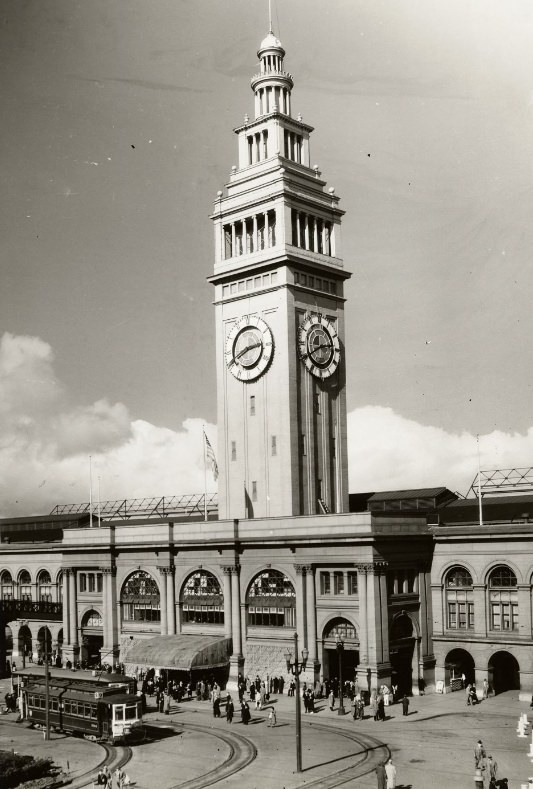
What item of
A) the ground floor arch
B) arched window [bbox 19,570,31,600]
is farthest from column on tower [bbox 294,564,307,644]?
arched window [bbox 19,570,31,600]

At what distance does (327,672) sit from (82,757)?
2287 centimetres

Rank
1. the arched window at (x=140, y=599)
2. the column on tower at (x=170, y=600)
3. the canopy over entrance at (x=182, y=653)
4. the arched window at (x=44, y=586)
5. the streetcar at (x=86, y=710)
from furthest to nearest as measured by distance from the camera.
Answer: the arched window at (x=44, y=586) → the arched window at (x=140, y=599) → the column on tower at (x=170, y=600) → the canopy over entrance at (x=182, y=653) → the streetcar at (x=86, y=710)

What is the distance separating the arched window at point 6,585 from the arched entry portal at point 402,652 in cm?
4993

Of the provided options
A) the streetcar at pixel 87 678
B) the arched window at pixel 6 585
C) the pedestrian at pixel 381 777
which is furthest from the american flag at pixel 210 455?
the pedestrian at pixel 381 777

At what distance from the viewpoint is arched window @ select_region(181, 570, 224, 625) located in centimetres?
7794

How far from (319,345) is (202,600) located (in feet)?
79.1

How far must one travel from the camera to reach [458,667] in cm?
7394

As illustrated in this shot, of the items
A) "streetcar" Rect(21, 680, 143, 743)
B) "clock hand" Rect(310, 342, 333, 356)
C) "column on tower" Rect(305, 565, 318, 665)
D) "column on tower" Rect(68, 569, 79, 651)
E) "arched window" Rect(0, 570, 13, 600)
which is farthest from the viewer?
"arched window" Rect(0, 570, 13, 600)

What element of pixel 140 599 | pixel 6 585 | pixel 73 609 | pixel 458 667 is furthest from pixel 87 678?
pixel 6 585

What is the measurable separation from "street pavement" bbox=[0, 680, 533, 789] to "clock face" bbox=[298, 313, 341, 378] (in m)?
29.3

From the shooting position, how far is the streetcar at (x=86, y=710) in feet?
182

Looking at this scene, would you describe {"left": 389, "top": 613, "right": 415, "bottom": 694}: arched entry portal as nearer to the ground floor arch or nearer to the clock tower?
the ground floor arch

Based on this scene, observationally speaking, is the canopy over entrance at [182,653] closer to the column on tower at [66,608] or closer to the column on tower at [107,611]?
the column on tower at [107,611]

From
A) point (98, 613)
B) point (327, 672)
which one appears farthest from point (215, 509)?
point (327, 672)
